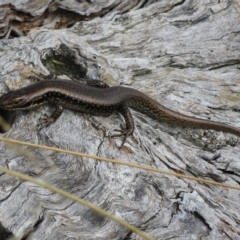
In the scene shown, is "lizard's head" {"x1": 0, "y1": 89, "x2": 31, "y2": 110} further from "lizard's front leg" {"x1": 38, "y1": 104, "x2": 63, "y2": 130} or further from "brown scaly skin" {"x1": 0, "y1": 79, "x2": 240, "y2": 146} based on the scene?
"lizard's front leg" {"x1": 38, "y1": 104, "x2": 63, "y2": 130}

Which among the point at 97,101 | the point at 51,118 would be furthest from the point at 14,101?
the point at 97,101

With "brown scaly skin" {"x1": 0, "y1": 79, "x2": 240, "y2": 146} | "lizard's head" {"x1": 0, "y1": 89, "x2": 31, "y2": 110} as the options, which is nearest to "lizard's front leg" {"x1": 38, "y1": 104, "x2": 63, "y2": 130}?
"brown scaly skin" {"x1": 0, "y1": 79, "x2": 240, "y2": 146}

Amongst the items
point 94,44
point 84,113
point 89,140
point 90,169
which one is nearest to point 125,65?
point 94,44

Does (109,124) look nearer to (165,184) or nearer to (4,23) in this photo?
(165,184)

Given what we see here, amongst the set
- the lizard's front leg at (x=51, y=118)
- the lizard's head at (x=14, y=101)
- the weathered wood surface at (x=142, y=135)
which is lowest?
the weathered wood surface at (x=142, y=135)

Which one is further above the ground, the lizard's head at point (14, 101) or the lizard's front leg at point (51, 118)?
the lizard's head at point (14, 101)

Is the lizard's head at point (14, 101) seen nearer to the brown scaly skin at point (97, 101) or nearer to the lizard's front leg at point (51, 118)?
the brown scaly skin at point (97, 101)

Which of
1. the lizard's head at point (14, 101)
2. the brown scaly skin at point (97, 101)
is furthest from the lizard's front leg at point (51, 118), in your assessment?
the lizard's head at point (14, 101)
